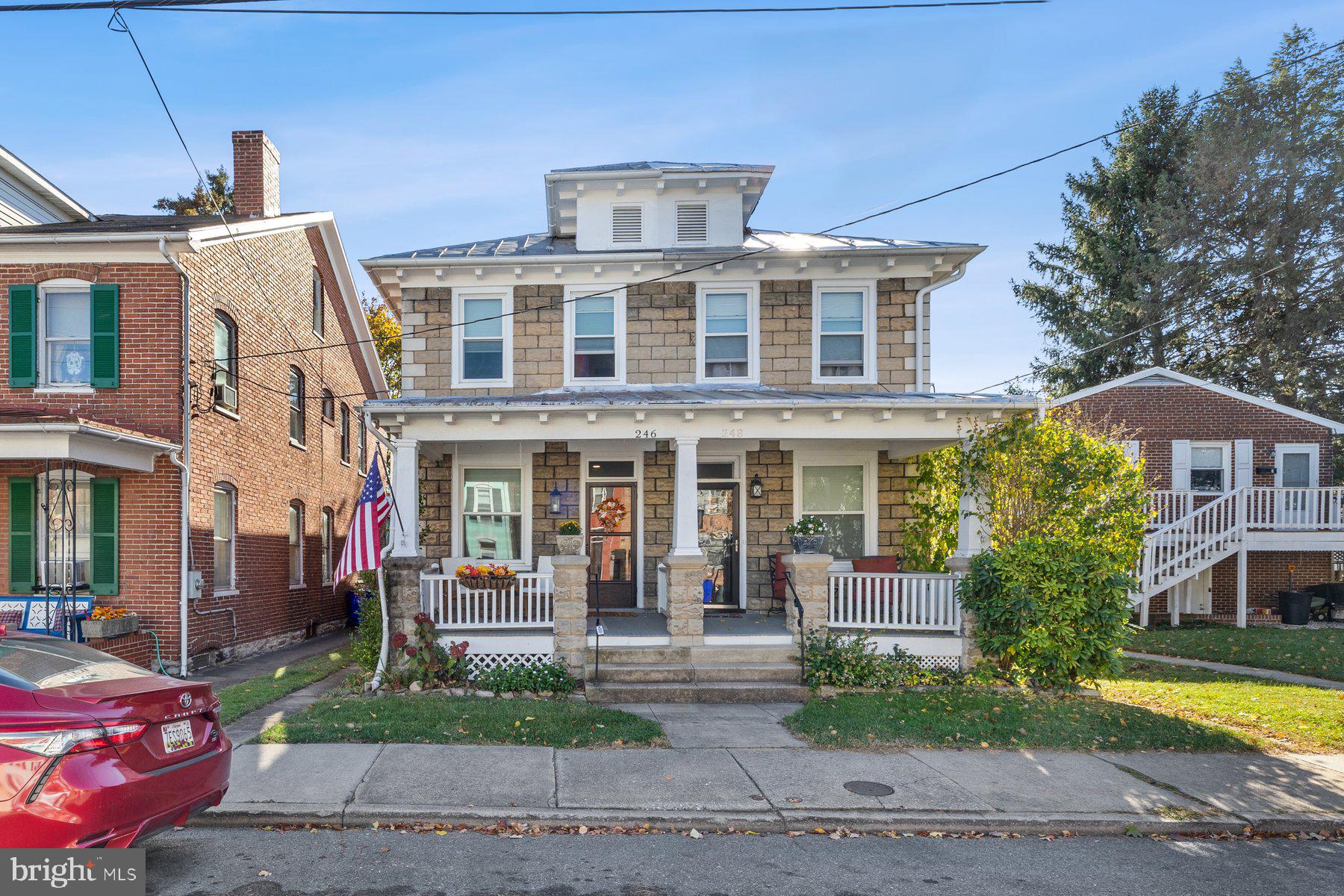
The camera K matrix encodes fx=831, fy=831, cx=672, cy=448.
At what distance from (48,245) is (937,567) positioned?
44.8ft

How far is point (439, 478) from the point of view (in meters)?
13.2

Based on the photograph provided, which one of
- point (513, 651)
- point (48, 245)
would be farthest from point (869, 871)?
point (48, 245)

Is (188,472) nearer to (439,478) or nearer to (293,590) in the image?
(439,478)

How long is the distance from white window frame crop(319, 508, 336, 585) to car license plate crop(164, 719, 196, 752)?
574 inches

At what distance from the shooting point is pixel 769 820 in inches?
236

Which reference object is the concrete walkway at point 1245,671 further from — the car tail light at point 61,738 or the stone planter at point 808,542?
the car tail light at point 61,738

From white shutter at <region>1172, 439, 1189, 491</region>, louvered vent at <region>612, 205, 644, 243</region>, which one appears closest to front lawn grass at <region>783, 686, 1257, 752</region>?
louvered vent at <region>612, 205, 644, 243</region>

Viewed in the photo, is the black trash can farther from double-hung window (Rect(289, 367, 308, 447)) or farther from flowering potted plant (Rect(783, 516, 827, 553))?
double-hung window (Rect(289, 367, 308, 447))

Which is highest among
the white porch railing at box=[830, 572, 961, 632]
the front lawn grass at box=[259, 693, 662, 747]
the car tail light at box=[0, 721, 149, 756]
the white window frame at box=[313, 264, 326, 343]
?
the white window frame at box=[313, 264, 326, 343]

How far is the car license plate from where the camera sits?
15.1 feet

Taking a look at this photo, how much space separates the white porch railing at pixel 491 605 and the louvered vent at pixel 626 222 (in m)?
6.26

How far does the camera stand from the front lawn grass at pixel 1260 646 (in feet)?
42.3

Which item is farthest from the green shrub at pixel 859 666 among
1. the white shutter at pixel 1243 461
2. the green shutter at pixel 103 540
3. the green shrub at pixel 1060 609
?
the white shutter at pixel 1243 461

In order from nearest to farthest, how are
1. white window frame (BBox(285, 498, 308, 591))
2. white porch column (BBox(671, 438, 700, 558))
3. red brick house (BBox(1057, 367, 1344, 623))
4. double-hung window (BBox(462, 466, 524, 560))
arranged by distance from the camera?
white porch column (BBox(671, 438, 700, 558)) → double-hung window (BBox(462, 466, 524, 560)) → white window frame (BBox(285, 498, 308, 591)) → red brick house (BBox(1057, 367, 1344, 623))
